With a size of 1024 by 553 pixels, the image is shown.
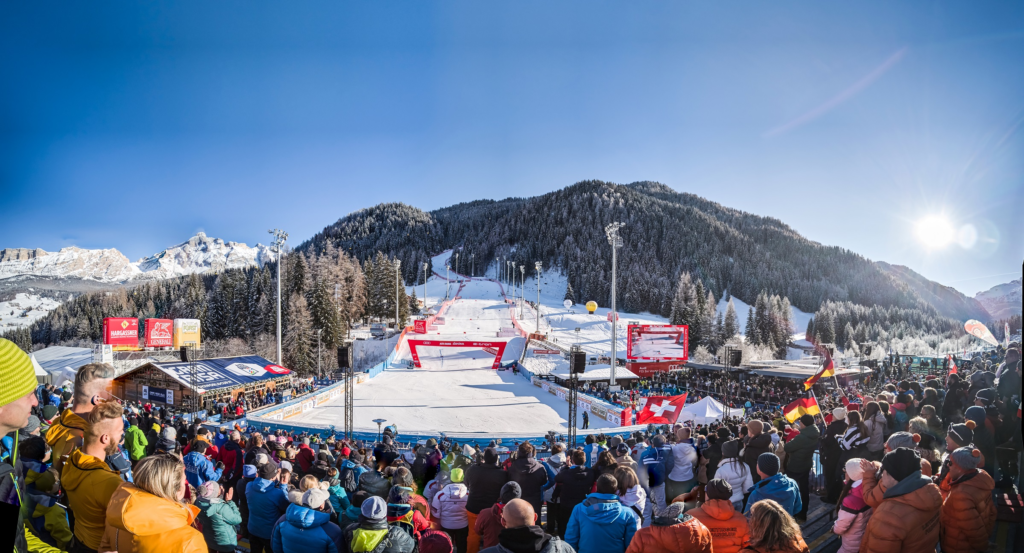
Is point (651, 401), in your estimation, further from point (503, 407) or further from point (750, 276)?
point (750, 276)

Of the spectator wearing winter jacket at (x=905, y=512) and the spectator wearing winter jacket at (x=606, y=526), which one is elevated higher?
the spectator wearing winter jacket at (x=905, y=512)

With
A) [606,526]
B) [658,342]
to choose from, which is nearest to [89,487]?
[606,526]

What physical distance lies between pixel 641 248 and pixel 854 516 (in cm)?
9791

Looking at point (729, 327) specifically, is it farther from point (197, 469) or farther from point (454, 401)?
point (197, 469)

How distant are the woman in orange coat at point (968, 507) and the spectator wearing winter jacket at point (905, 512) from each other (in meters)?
0.61

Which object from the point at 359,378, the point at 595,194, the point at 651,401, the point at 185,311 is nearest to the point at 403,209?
the point at 595,194

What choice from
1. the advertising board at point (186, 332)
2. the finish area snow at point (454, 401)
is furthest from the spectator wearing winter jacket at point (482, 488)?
the advertising board at point (186, 332)

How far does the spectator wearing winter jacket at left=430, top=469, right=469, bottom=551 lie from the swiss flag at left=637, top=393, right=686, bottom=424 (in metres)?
10.7

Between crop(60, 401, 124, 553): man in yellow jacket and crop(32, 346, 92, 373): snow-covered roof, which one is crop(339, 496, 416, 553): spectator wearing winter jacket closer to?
crop(60, 401, 124, 553): man in yellow jacket

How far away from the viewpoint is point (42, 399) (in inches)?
391

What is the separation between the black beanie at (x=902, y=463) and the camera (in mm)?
2766

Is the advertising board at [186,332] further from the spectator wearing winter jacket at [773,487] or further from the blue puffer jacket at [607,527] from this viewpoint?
the spectator wearing winter jacket at [773,487]

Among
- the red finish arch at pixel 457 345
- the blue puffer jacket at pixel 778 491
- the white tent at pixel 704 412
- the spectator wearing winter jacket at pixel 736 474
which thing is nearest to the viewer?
the blue puffer jacket at pixel 778 491

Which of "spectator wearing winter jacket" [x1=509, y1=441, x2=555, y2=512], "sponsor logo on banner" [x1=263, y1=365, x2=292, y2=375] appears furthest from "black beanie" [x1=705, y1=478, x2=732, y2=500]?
"sponsor logo on banner" [x1=263, y1=365, x2=292, y2=375]
